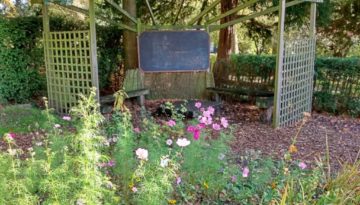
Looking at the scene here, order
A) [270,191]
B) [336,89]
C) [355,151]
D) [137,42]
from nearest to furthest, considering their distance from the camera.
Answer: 1. [270,191]
2. [355,151]
3. [336,89]
4. [137,42]

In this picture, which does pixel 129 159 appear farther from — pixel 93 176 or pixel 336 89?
pixel 336 89

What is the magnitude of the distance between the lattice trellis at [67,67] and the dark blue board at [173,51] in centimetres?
142

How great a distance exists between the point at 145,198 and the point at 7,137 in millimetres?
831

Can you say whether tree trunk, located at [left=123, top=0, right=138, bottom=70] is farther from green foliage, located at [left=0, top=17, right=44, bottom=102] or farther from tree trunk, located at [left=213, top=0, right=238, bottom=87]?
tree trunk, located at [left=213, top=0, right=238, bottom=87]

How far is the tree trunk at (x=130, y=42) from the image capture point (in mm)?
7559

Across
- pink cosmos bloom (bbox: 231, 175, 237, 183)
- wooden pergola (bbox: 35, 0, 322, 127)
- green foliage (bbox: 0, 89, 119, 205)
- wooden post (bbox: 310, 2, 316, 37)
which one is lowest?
pink cosmos bloom (bbox: 231, 175, 237, 183)

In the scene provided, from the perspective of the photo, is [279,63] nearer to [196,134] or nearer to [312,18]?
[312,18]

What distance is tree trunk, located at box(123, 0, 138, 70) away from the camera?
24.8ft

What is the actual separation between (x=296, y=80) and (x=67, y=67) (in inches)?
143

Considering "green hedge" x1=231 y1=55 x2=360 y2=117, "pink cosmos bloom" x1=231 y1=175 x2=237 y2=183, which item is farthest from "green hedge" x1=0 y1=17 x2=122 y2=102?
"pink cosmos bloom" x1=231 y1=175 x2=237 y2=183

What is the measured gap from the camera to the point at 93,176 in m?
2.02

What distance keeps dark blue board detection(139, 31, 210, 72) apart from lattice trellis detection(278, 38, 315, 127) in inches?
79.2

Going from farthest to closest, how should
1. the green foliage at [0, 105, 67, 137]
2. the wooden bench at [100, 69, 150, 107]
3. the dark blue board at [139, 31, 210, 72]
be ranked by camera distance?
the dark blue board at [139, 31, 210, 72]
the wooden bench at [100, 69, 150, 107]
the green foliage at [0, 105, 67, 137]

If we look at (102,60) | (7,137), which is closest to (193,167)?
(7,137)
